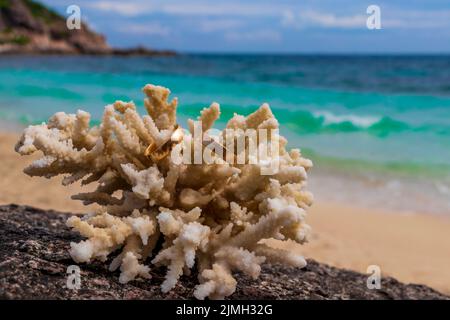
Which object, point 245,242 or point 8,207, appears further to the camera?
point 8,207

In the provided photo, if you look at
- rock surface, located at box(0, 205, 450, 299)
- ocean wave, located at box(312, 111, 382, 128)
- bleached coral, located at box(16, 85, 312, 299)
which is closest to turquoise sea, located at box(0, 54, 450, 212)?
ocean wave, located at box(312, 111, 382, 128)

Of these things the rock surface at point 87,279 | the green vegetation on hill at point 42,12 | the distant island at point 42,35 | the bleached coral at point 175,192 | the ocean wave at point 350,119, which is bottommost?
the rock surface at point 87,279

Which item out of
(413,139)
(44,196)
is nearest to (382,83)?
(413,139)

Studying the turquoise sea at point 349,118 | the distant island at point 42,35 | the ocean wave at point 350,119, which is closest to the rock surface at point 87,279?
the turquoise sea at point 349,118

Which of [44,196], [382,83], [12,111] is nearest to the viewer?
[44,196]

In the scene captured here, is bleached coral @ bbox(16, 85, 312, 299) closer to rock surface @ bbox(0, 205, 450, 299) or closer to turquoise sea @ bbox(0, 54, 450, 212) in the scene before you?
rock surface @ bbox(0, 205, 450, 299)

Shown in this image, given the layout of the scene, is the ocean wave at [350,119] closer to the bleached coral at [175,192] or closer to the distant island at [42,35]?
the bleached coral at [175,192]
